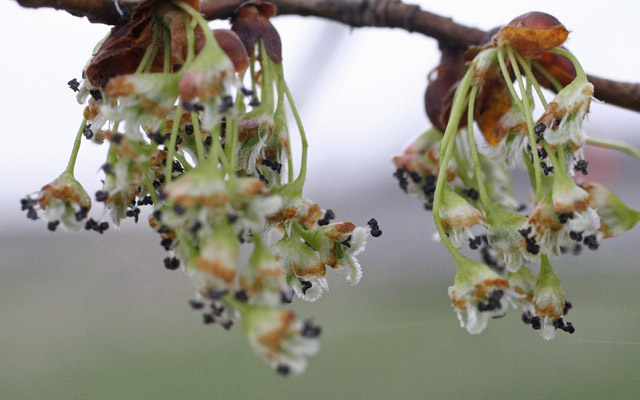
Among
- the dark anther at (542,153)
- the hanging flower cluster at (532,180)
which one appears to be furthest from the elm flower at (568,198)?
the dark anther at (542,153)

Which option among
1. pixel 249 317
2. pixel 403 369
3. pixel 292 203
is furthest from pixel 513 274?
pixel 403 369

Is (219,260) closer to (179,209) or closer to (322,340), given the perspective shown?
(179,209)

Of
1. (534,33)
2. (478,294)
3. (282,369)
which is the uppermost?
(534,33)

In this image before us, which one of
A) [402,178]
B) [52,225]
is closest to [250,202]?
[52,225]

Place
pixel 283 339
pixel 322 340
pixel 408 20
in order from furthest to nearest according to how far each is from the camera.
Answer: pixel 322 340, pixel 408 20, pixel 283 339

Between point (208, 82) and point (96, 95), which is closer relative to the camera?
point (208, 82)

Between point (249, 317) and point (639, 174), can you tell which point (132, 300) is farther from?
point (249, 317)

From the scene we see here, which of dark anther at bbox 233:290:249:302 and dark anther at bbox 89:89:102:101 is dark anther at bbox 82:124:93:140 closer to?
dark anther at bbox 89:89:102:101
